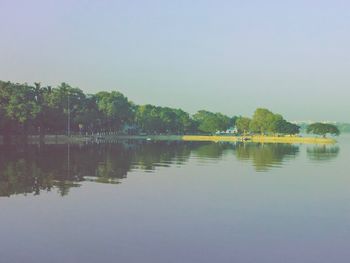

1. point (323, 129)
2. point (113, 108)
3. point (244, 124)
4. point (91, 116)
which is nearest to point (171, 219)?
point (91, 116)

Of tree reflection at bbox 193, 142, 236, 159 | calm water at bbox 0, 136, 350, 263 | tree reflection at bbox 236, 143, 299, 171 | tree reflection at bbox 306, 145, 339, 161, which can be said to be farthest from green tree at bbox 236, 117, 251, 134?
calm water at bbox 0, 136, 350, 263

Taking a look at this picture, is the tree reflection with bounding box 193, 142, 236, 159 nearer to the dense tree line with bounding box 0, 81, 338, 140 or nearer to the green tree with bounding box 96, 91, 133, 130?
the dense tree line with bounding box 0, 81, 338, 140

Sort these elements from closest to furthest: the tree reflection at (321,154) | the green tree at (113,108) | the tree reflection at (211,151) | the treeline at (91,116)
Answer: the tree reflection at (321,154), the tree reflection at (211,151), the treeline at (91,116), the green tree at (113,108)

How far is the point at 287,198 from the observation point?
2367 centimetres

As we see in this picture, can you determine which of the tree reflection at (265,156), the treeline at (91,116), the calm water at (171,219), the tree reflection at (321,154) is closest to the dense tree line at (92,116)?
the treeline at (91,116)

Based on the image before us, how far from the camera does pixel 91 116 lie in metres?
122

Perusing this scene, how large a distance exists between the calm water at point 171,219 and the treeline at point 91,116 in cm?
6939

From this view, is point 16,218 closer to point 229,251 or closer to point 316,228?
point 229,251

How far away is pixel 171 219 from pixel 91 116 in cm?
10660

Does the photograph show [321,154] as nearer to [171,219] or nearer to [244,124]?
[171,219]

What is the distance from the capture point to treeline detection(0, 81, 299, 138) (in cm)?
9788

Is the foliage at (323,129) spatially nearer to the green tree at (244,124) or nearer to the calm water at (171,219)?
the green tree at (244,124)

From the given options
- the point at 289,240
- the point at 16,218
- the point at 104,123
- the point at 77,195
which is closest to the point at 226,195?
the point at 77,195

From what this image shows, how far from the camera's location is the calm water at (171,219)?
13461mm
